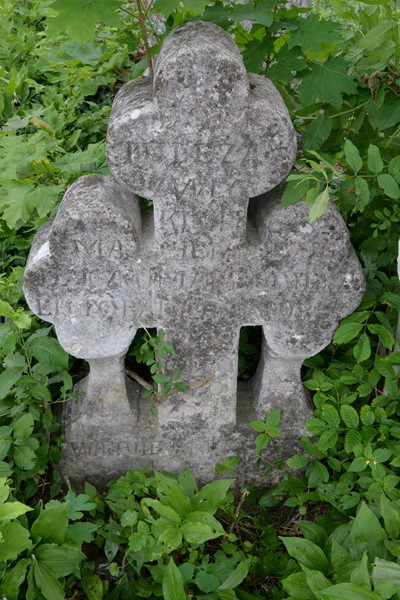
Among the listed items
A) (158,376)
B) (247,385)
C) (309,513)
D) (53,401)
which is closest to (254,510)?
(309,513)

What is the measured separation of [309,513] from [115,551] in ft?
2.37

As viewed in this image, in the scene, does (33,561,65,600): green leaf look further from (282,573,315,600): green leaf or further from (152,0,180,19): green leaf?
(152,0,180,19): green leaf

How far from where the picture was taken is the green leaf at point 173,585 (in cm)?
204

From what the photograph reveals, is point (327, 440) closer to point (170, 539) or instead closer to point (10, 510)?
point (170, 539)

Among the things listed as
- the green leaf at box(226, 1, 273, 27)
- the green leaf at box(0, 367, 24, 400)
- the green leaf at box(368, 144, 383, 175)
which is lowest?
the green leaf at box(0, 367, 24, 400)

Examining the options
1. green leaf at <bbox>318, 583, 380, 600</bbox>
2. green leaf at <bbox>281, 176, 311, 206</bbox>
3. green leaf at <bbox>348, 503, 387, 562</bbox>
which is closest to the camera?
green leaf at <bbox>318, 583, 380, 600</bbox>

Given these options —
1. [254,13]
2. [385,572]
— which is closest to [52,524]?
[385,572]

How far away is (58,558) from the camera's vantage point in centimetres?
211

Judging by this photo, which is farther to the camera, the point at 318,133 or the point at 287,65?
the point at 318,133

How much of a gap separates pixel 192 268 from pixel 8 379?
765 millimetres

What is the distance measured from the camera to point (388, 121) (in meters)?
2.35

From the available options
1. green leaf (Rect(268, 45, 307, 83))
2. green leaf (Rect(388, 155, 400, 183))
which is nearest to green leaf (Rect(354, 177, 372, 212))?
green leaf (Rect(388, 155, 400, 183))

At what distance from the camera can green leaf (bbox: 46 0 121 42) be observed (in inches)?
80.7

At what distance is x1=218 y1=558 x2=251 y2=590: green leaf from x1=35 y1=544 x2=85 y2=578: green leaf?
1.55 feet
